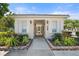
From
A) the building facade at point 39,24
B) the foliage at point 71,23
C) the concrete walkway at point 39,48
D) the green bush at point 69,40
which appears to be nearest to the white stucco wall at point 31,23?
the building facade at point 39,24

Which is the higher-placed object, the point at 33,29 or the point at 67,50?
the point at 33,29

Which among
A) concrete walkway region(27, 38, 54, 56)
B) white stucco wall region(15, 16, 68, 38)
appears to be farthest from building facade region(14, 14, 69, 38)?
concrete walkway region(27, 38, 54, 56)

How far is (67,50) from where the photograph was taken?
7.14 meters

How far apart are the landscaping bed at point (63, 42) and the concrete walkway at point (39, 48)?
20 centimetres

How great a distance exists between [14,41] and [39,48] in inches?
37.0

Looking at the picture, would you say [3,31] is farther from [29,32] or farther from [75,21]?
[75,21]

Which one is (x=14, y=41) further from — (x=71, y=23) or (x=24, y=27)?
(x=71, y=23)

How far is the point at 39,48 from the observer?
7160 mm

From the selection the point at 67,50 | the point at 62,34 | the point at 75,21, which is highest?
the point at 75,21

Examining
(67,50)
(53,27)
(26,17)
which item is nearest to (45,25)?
(53,27)

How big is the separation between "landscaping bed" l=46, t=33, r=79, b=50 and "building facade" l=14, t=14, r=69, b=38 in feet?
0.61

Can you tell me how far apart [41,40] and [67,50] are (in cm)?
101

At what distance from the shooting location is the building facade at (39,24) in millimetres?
6938

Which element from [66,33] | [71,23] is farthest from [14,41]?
[71,23]
